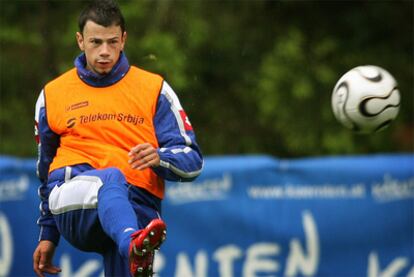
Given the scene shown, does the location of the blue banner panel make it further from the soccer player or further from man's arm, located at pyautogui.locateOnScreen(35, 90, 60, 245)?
the soccer player

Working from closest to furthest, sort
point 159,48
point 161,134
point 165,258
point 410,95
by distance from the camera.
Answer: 1. point 161,134
2. point 165,258
3. point 159,48
4. point 410,95

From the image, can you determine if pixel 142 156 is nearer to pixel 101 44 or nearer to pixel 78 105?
pixel 78 105

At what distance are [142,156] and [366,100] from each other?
181cm

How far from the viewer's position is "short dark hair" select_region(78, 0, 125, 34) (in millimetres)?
5809

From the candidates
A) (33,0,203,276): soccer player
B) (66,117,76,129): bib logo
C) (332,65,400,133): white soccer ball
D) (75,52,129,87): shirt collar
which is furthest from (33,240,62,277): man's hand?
(332,65,400,133): white soccer ball

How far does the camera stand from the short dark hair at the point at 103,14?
19.1 ft

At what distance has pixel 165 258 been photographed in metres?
9.96

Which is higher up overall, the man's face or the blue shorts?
the man's face

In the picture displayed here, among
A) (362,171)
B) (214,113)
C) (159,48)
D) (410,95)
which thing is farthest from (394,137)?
(362,171)

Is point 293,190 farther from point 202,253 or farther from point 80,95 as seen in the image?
point 80,95

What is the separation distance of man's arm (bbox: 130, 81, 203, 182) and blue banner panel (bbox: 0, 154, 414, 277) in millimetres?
4108

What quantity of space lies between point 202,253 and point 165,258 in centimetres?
34

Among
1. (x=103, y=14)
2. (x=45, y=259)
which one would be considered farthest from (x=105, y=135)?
(x=45, y=259)

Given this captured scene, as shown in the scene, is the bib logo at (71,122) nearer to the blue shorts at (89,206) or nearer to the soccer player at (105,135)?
the soccer player at (105,135)
